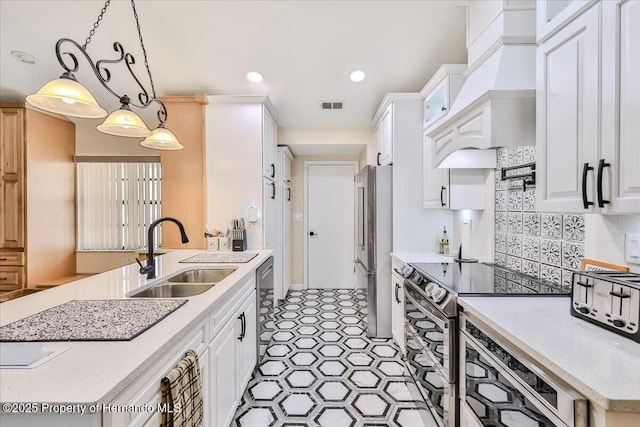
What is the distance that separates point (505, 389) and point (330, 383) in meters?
1.52

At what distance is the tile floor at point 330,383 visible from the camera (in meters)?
1.97

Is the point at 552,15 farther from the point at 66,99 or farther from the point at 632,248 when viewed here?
the point at 66,99

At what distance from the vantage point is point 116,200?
13.9 ft

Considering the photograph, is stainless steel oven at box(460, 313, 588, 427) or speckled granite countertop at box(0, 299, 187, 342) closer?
stainless steel oven at box(460, 313, 588, 427)

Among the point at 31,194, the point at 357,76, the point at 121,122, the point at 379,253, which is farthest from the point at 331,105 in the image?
the point at 31,194

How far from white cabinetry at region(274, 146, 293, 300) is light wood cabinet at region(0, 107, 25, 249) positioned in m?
2.86

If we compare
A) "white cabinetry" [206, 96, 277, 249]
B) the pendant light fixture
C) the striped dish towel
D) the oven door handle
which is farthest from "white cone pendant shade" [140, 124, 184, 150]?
the oven door handle

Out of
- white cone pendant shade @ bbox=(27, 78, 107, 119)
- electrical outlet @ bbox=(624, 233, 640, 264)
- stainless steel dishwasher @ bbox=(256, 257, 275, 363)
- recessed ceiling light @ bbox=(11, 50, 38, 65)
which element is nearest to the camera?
electrical outlet @ bbox=(624, 233, 640, 264)

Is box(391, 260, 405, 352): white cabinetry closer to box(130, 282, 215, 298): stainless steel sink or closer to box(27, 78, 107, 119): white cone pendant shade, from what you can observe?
box(130, 282, 215, 298): stainless steel sink

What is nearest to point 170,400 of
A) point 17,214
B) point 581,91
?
point 581,91

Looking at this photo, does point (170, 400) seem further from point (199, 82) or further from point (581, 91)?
point (199, 82)

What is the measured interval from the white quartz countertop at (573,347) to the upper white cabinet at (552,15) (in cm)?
119

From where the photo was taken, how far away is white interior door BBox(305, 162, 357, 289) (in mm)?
4945

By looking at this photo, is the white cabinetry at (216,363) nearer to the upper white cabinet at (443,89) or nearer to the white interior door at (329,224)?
the upper white cabinet at (443,89)
